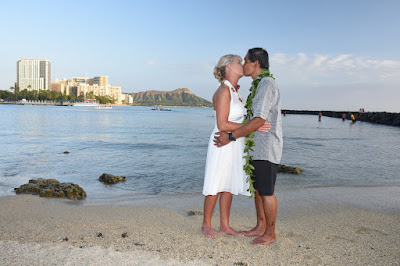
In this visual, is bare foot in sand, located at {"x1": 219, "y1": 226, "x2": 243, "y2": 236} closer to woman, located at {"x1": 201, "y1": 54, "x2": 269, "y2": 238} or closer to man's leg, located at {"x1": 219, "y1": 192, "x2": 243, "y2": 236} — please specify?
man's leg, located at {"x1": 219, "y1": 192, "x2": 243, "y2": 236}

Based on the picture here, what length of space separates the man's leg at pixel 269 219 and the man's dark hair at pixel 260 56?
160cm

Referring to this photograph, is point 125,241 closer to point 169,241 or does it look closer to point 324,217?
point 169,241

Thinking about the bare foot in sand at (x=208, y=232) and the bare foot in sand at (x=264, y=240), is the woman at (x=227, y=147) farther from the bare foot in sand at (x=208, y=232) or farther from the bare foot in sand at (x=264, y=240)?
the bare foot in sand at (x=264, y=240)

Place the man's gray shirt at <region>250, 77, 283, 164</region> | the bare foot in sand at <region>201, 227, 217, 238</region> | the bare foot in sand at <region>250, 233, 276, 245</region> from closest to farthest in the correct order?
the man's gray shirt at <region>250, 77, 283, 164</region>, the bare foot in sand at <region>250, 233, 276, 245</region>, the bare foot in sand at <region>201, 227, 217, 238</region>

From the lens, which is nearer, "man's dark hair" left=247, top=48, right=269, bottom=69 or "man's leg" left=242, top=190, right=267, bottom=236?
"man's dark hair" left=247, top=48, right=269, bottom=69

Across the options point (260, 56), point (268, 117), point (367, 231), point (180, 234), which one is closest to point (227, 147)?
point (268, 117)

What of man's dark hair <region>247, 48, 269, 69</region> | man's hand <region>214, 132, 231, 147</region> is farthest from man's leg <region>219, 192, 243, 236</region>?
man's dark hair <region>247, 48, 269, 69</region>

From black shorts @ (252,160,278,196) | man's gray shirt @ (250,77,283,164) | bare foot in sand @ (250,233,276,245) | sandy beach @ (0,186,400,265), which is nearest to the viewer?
sandy beach @ (0,186,400,265)

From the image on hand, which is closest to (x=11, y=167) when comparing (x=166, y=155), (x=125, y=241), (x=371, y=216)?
(x=166, y=155)

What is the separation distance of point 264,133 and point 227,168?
0.68m

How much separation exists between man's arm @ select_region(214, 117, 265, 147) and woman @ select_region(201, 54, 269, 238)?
8 cm

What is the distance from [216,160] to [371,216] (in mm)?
3435

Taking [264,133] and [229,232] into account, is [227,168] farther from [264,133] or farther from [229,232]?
[229,232]

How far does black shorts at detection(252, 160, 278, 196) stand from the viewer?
12.6ft
